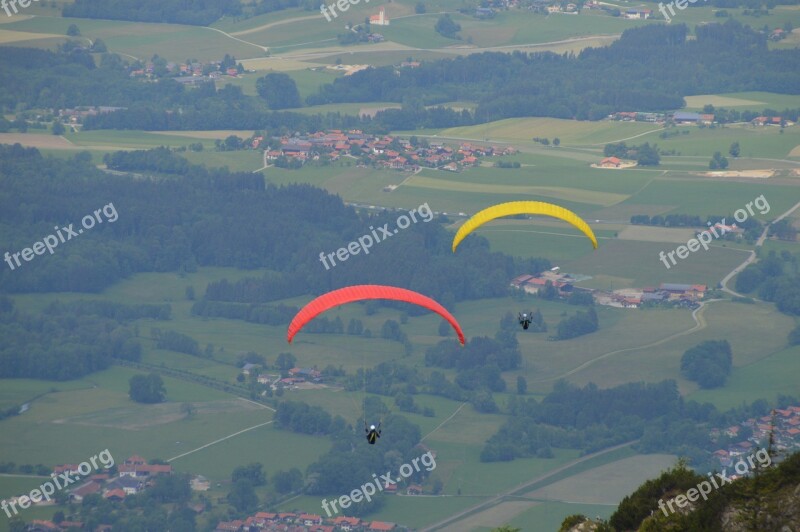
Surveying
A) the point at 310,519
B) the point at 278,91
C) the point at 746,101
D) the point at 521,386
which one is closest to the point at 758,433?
the point at 521,386

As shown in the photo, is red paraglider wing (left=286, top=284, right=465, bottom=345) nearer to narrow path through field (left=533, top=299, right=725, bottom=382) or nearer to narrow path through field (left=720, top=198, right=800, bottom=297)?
narrow path through field (left=533, top=299, right=725, bottom=382)

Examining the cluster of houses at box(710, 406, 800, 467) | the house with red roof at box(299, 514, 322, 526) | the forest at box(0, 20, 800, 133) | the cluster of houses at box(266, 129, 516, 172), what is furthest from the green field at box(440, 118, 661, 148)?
the house with red roof at box(299, 514, 322, 526)

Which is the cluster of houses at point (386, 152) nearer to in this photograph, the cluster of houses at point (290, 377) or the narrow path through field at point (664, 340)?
the narrow path through field at point (664, 340)

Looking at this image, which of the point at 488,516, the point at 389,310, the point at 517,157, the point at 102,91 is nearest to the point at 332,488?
the point at 488,516

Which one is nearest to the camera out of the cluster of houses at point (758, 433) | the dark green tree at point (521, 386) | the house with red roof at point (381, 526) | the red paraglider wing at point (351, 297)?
the red paraglider wing at point (351, 297)

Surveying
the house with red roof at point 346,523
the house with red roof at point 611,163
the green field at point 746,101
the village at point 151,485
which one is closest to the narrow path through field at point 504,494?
the village at point 151,485

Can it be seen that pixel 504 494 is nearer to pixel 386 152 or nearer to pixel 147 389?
pixel 147 389
